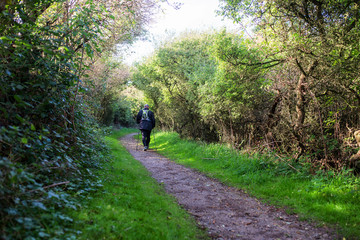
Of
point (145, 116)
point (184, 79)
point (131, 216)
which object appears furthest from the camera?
point (184, 79)

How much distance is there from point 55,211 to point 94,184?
1585 mm

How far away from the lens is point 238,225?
4.57m

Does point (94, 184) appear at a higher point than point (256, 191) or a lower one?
higher

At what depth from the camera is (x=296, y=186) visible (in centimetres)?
629

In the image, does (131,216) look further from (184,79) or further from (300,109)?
(184,79)

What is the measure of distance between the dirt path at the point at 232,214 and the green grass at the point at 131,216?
46 cm

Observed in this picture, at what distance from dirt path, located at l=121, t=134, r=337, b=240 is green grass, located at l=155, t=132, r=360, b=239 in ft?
1.32

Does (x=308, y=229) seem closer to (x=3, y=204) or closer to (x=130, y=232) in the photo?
(x=130, y=232)

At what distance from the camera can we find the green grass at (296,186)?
4.77 meters

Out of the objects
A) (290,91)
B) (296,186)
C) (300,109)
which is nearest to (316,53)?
(290,91)

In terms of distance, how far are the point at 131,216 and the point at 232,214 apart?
2408mm

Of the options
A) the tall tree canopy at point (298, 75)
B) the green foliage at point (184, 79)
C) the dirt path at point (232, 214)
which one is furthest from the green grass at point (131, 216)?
the green foliage at point (184, 79)

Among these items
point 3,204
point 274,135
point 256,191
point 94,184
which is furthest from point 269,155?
point 3,204

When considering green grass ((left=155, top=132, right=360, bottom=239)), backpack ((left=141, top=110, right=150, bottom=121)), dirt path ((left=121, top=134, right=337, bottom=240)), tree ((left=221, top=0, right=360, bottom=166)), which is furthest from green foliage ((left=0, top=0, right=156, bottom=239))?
backpack ((left=141, top=110, right=150, bottom=121))
